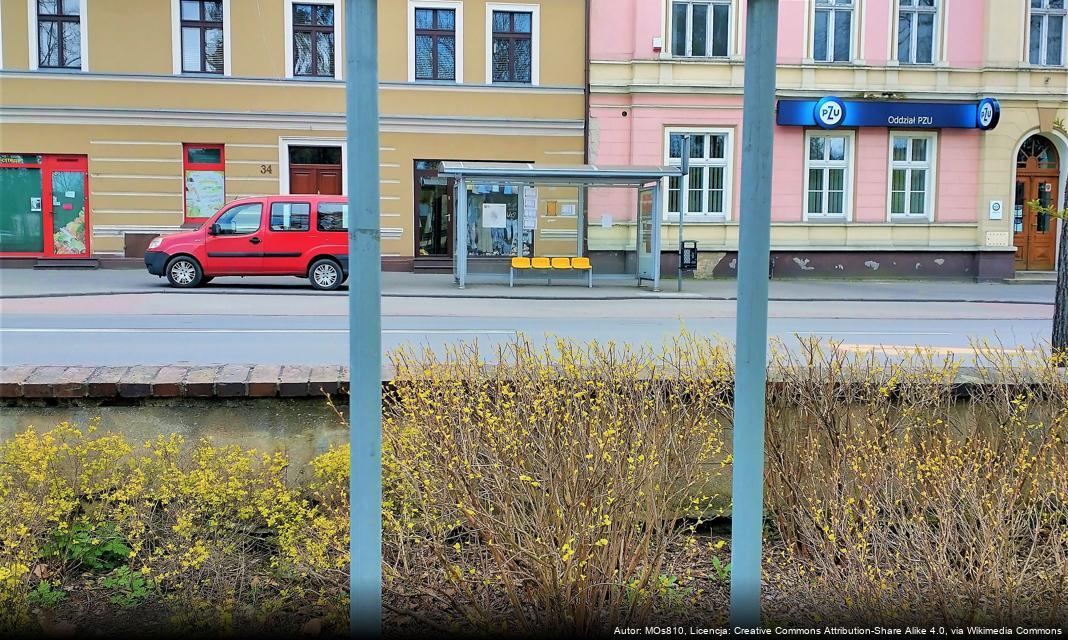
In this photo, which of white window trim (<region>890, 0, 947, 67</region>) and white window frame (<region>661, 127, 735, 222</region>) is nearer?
white window frame (<region>661, 127, 735, 222</region>)

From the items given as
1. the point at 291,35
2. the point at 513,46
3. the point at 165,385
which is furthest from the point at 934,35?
the point at 165,385

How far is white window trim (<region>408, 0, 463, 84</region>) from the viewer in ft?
82.4

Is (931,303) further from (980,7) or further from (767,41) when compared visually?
(767,41)

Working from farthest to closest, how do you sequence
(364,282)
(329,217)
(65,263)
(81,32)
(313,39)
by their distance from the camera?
(313,39), (65,263), (81,32), (329,217), (364,282)

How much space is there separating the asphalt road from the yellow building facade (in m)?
7.82

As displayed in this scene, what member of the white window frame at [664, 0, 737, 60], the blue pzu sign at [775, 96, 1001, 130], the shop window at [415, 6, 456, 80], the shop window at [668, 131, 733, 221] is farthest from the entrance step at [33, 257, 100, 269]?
the blue pzu sign at [775, 96, 1001, 130]

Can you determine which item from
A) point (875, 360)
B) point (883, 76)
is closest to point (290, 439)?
point (875, 360)

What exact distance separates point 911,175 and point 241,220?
1736 cm

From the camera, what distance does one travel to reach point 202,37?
24688 millimetres

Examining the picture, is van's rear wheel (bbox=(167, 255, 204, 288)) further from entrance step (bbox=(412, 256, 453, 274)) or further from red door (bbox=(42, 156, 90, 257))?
entrance step (bbox=(412, 256, 453, 274))

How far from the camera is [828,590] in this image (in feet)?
12.6

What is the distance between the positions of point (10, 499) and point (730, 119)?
23299 millimetres

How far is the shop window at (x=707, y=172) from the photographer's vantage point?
25.5m

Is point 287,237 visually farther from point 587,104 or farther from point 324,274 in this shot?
point 587,104
